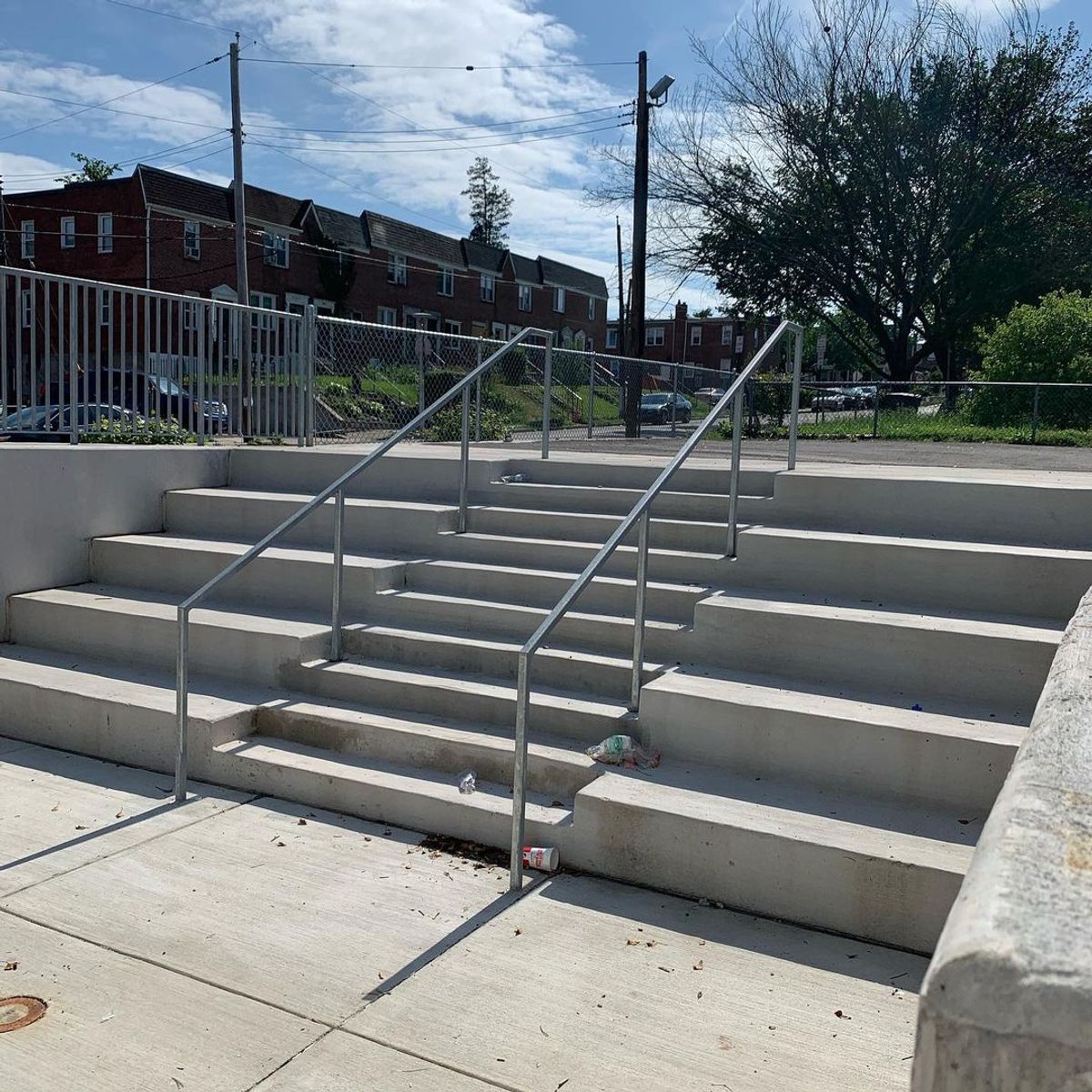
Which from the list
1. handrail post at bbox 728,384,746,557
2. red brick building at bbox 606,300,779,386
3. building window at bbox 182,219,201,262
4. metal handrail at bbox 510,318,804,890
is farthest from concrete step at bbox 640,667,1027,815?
red brick building at bbox 606,300,779,386

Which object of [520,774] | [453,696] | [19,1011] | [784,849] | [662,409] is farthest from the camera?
[662,409]

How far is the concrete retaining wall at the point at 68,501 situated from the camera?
6.86 meters

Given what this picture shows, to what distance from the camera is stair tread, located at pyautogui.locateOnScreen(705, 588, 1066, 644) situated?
4.55 meters

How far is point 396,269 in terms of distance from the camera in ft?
154

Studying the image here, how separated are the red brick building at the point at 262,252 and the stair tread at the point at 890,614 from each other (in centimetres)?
3483

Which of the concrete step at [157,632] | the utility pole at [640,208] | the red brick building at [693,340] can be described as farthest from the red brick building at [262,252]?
the concrete step at [157,632]

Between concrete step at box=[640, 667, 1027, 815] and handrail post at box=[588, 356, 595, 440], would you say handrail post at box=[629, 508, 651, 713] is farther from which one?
handrail post at box=[588, 356, 595, 440]

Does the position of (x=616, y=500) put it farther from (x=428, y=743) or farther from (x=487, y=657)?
(x=428, y=743)

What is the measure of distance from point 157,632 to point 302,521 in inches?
47.2

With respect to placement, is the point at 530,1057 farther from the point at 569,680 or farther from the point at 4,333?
the point at 4,333

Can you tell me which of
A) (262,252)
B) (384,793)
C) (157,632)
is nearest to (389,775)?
(384,793)

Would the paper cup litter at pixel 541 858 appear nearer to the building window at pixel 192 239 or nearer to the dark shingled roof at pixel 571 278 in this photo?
the building window at pixel 192 239

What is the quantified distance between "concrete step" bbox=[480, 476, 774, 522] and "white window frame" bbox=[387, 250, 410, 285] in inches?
1629

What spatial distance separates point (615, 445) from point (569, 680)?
7515mm
